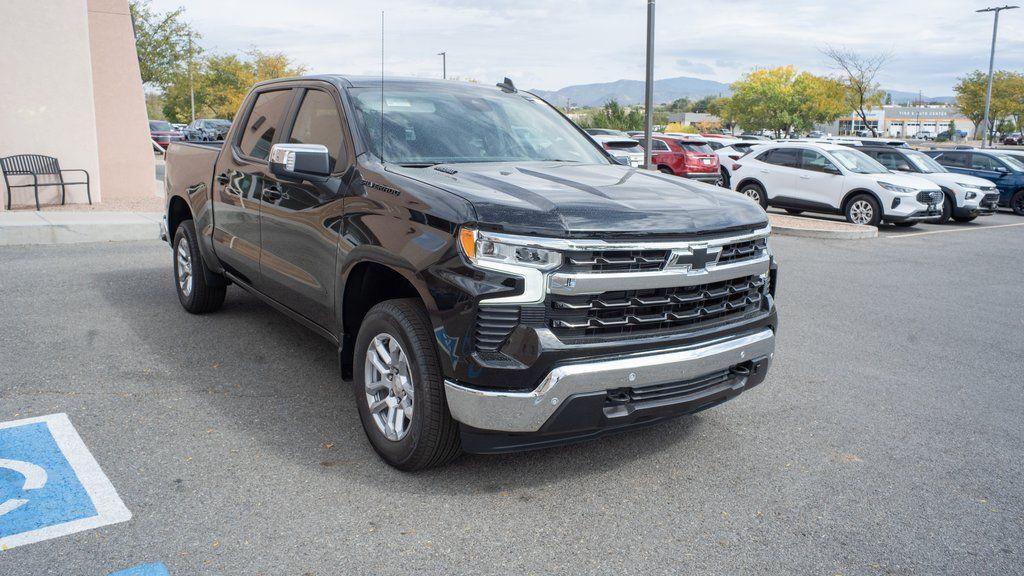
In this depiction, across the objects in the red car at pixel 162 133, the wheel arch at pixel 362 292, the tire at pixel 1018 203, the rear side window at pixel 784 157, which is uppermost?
the red car at pixel 162 133

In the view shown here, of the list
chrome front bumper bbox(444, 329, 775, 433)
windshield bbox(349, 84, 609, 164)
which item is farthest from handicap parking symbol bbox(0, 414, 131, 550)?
windshield bbox(349, 84, 609, 164)

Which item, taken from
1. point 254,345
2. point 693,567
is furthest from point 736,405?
point 254,345

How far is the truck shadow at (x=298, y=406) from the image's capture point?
3.89 m

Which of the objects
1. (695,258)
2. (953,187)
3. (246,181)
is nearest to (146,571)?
(695,258)

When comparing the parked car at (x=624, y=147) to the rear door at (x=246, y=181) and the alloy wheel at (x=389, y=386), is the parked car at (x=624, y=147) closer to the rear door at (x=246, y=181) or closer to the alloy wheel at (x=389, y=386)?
the rear door at (x=246, y=181)

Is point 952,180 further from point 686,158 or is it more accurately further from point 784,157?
point 686,158

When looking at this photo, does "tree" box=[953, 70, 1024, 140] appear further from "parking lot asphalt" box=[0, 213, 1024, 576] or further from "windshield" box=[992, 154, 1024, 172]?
"parking lot asphalt" box=[0, 213, 1024, 576]

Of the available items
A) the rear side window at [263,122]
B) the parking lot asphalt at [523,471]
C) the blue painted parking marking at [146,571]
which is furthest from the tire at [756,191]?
the blue painted parking marking at [146,571]

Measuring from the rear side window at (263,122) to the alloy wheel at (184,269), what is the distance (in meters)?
1.42

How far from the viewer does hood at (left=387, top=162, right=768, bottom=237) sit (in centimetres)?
338

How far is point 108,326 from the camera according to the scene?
6391 millimetres

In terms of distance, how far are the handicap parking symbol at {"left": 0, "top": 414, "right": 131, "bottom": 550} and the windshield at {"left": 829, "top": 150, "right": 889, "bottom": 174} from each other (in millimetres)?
15611

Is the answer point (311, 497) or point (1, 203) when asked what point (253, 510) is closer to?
point (311, 497)

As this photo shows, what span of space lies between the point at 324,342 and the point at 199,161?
1.77m
